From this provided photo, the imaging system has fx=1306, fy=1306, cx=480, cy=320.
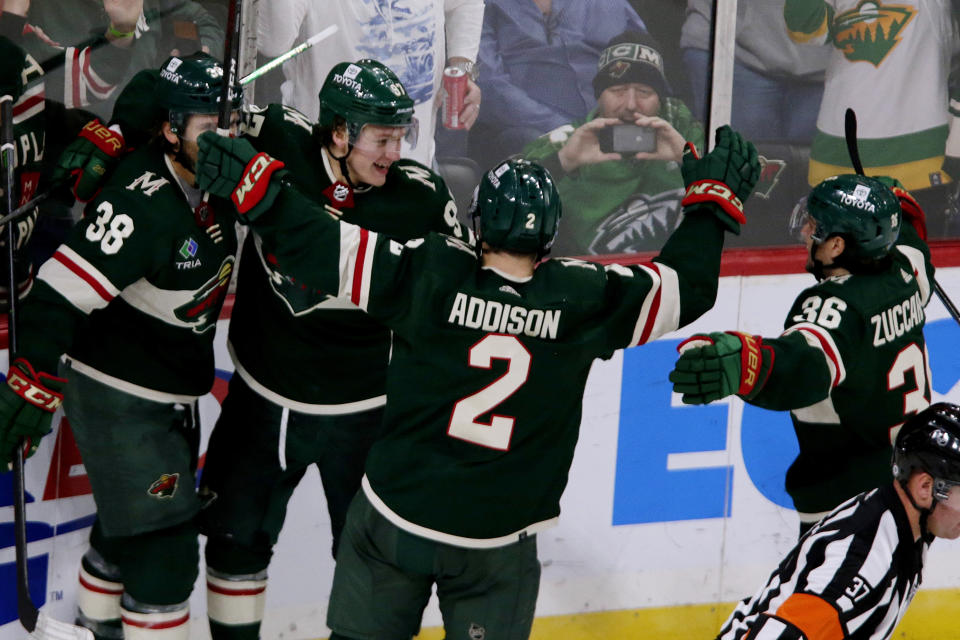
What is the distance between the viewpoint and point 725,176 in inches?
109

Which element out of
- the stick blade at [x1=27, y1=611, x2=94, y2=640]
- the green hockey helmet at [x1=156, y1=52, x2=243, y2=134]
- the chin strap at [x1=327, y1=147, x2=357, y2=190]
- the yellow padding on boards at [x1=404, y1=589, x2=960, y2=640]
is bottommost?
the yellow padding on boards at [x1=404, y1=589, x2=960, y2=640]

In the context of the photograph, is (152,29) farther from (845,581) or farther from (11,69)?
(845,581)

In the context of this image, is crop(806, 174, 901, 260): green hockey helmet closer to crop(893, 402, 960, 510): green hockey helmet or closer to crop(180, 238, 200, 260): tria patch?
crop(893, 402, 960, 510): green hockey helmet

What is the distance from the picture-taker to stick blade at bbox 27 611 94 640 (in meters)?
3.02

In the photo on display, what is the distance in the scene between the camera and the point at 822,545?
95.6 inches

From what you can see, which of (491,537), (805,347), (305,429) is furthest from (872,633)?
(305,429)

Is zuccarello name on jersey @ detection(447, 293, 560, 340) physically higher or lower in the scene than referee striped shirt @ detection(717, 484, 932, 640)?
higher

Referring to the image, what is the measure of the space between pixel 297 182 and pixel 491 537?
92 centimetres

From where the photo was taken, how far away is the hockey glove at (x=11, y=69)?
9.93ft

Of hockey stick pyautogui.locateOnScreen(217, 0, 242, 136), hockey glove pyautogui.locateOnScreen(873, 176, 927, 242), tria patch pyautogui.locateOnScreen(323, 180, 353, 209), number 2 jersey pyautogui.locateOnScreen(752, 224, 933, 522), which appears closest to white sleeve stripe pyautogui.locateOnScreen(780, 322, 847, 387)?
number 2 jersey pyautogui.locateOnScreen(752, 224, 933, 522)

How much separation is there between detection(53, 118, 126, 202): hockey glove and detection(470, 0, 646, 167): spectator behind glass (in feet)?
3.79

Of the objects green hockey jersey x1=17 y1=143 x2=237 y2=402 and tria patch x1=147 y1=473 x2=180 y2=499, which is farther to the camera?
tria patch x1=147 y1=473 x2=180 y2=499

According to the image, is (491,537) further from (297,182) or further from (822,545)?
(297,182)

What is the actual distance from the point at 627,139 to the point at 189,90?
61.1 inches
